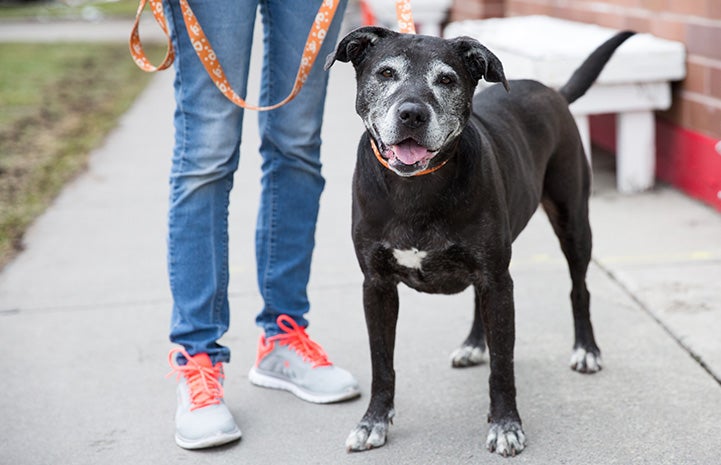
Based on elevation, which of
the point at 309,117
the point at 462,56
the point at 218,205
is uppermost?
the point at 462,56

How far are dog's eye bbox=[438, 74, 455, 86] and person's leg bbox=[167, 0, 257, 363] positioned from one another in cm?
71

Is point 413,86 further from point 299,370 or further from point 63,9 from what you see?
point 63,9

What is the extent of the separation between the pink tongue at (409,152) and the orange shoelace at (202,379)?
3.49 feet

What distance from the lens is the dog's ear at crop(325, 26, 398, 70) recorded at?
114 inches

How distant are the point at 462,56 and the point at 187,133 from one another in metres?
0.93

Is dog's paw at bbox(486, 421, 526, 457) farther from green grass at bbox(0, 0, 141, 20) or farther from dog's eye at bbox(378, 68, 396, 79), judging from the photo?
green grass at bbox(0, 0, 141, 20)

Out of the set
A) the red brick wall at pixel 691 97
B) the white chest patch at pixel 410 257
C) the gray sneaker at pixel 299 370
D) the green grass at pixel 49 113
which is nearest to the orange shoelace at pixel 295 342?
the gray sneaker at pixel 299 370

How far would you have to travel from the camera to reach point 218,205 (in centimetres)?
325

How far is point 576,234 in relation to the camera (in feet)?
11.7

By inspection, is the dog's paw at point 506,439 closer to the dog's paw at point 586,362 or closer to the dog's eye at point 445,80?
the dog's paw at point 586,362

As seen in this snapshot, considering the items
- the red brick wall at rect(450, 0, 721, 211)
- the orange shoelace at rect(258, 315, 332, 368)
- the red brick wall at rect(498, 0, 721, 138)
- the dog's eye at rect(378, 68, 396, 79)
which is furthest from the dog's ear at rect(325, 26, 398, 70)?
the red brick wall at rect(498, 0, 721, 138)

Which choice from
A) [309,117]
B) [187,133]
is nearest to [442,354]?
[309,117]

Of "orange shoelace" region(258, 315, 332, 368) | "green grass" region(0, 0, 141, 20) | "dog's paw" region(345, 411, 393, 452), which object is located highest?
"orange shoelace" region(258, 315, 332, 368)

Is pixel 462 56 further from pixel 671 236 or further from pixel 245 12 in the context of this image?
pixel 671 236
